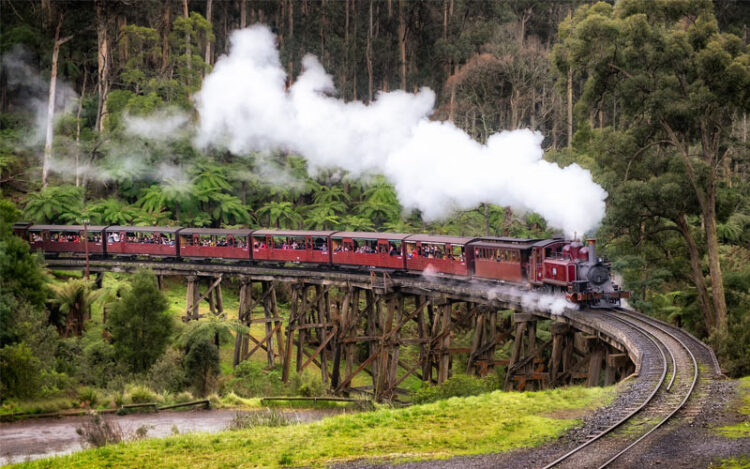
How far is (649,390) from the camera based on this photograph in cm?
1719

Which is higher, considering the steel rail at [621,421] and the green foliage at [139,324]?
the green foliage at [139,324]

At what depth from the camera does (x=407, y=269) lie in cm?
3119

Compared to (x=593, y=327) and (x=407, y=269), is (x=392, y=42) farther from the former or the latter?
(x=593, y=327)

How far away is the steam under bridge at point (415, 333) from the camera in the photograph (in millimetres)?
23641

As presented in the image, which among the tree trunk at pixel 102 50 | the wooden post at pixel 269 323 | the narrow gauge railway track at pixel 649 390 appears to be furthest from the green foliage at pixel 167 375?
the tree trunk at pixel 102 50

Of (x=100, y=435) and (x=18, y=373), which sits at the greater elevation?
(x=18, y=373)

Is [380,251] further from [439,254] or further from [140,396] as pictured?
[140,396]

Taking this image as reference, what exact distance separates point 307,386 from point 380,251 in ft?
28.3

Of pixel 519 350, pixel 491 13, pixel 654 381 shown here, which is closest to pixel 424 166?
pixel 519 350

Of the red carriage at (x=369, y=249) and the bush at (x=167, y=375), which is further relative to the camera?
the red carriage at (x=369, y=249)

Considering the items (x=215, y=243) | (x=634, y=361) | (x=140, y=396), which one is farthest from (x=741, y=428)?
(x=215, y=243)

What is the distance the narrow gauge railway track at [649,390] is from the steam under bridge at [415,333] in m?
0.31

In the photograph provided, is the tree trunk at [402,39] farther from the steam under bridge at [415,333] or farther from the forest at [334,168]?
the steam under bridge at [415,333]

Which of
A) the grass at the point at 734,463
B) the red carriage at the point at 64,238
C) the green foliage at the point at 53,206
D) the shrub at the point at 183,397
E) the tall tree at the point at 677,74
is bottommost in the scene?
the shrub at the point at 183,397
